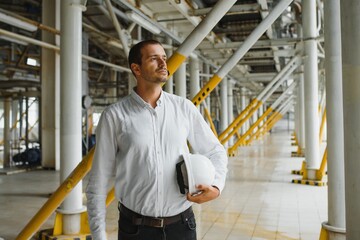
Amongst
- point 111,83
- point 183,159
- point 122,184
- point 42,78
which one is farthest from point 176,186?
point 111,83

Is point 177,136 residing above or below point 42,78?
below

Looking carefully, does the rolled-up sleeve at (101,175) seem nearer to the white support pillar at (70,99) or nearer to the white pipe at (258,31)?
the white support pillar at (70,99)

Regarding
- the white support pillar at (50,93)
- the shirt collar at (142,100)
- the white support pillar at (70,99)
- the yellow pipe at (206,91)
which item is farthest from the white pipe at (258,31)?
the white support pillar at (50,93)

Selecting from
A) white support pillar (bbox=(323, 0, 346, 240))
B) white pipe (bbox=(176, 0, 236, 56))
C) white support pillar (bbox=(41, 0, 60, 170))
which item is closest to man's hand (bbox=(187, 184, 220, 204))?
white pipe (bbox=(176, 0, 236, 56))

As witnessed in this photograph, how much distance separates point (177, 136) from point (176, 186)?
27 cm

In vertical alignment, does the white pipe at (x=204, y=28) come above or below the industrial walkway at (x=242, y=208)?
above

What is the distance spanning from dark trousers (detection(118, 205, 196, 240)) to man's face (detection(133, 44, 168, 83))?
763 millimetres

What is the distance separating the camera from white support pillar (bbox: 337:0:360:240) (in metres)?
2.40

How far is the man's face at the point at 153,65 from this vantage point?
1981 millimetres

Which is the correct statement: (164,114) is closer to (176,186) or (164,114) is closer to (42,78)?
(176,186)

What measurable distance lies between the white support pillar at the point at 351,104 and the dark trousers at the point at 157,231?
120 cm

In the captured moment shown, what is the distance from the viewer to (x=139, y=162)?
1.94 metres

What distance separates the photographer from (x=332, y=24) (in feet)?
14.7

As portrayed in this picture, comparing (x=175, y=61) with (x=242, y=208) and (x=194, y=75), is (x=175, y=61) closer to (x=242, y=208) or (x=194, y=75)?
(x=242, y=208)
